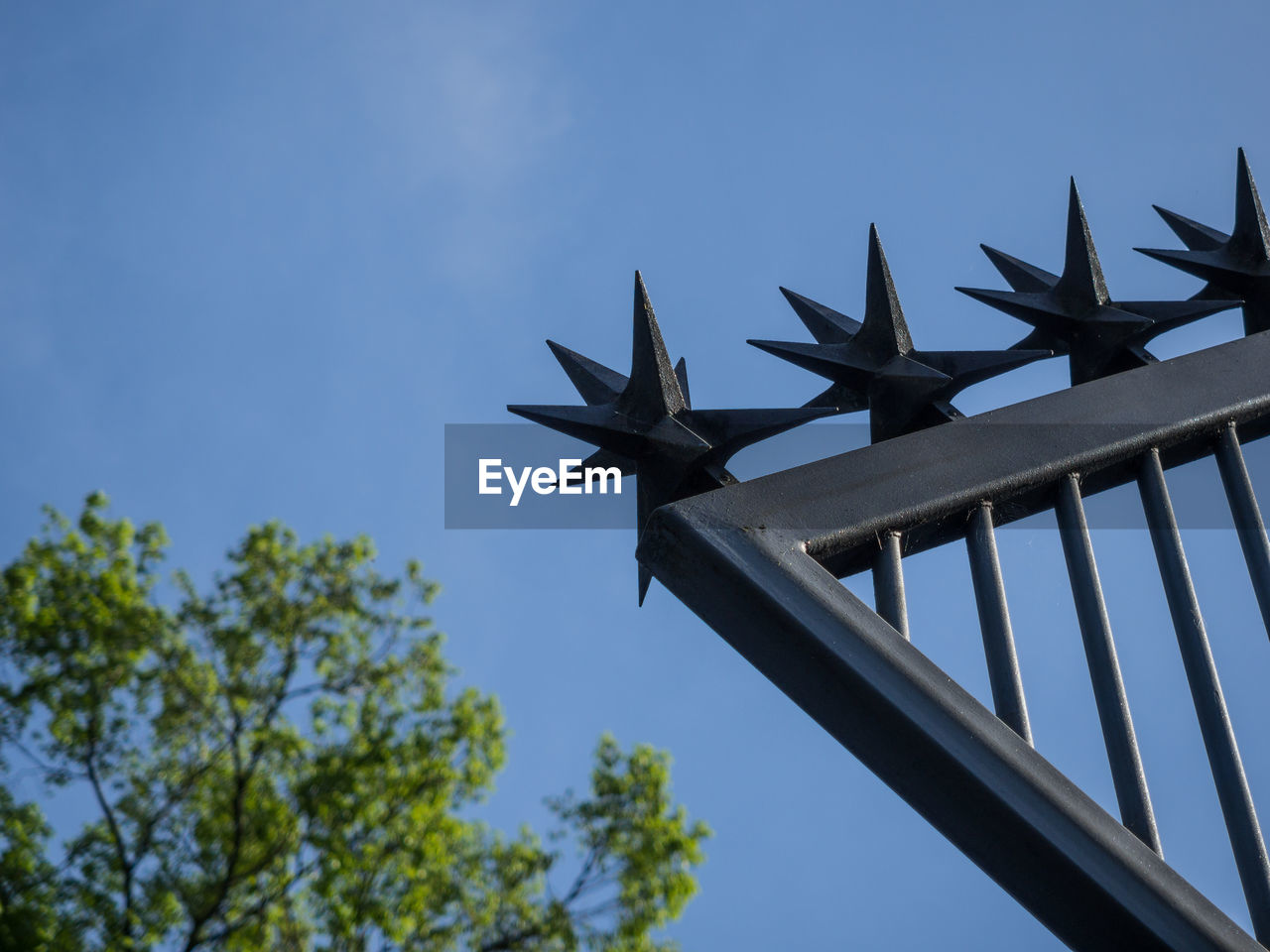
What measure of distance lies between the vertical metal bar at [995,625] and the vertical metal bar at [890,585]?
4.7 inches

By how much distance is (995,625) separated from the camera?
1.52 m

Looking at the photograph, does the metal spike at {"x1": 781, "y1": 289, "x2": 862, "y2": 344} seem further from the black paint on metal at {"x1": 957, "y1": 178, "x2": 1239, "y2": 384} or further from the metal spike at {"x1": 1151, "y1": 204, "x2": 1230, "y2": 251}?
the metal spike at {"x1": 1151, "y1": 204, "x2": 1230, "y2": 251}

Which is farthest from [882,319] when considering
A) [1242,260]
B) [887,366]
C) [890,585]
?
[1242,260]

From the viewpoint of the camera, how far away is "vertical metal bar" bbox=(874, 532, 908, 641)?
1.52 m

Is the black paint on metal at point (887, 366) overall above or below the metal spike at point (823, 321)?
below

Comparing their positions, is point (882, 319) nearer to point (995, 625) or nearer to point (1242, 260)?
point (995, 625)

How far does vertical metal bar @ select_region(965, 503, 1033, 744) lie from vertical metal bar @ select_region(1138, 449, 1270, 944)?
0.29 meters


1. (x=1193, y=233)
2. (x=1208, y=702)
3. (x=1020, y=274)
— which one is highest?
(x=1193, y=233)

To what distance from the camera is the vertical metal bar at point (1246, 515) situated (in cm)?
172

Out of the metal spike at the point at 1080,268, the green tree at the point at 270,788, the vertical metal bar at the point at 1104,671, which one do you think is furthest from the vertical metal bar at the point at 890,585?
the green tree at the point at 270,788

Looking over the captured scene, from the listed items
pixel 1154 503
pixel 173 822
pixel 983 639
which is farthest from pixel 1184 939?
pixel 173 822

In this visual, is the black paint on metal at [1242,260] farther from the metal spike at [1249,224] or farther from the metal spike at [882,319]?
the metal spike at [882,319]

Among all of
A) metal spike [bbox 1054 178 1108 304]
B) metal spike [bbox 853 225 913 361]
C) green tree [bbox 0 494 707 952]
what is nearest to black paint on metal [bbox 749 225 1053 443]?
metal spike [bbox 853 225 913 361]

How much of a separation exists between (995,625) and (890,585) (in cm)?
16
